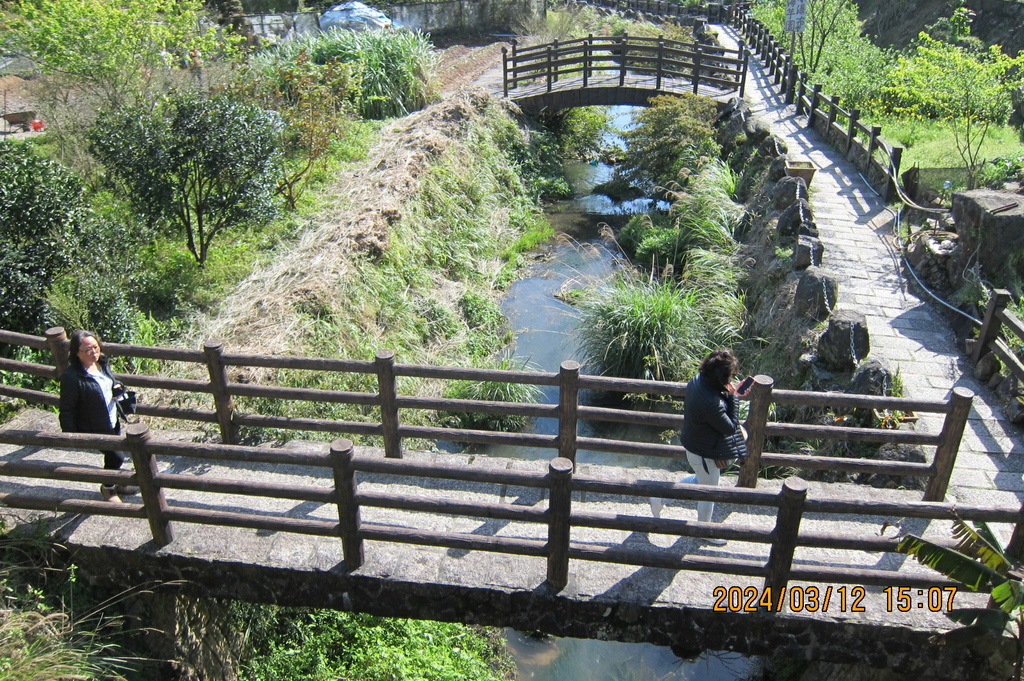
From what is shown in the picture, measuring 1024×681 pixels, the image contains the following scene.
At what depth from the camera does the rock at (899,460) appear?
619 centimetres

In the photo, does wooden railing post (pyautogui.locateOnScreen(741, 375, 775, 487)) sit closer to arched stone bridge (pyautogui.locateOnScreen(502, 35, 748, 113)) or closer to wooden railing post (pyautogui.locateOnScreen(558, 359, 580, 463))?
wooden railing post (pyautogui.locateOnScreen(558, 359, 580, 463))

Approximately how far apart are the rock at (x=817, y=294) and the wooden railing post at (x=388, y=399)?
Result: 17.2 ft

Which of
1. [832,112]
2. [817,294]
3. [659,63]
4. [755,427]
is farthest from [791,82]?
[755,427]

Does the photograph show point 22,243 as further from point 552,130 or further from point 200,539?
point 552,130

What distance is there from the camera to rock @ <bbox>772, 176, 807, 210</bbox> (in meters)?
11.5

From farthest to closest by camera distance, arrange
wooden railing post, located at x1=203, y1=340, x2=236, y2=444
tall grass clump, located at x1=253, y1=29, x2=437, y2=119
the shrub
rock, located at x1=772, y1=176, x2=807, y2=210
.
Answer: tall grass clump, located at x1=253, y1=29, x2=437, y2=119
the shrub
rock, located at x1=772, y1=176, x2=807, y2=210
wooden railing post, located at x1=203, y1=340, x2=236, y2=444

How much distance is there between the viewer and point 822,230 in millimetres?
11477

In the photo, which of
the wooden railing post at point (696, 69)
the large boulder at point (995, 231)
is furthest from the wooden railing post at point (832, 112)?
the large boulder at point (995, 231)

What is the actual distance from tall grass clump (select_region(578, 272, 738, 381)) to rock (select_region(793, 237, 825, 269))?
1222 mm

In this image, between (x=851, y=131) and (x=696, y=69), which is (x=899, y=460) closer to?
(x=851, y=131)

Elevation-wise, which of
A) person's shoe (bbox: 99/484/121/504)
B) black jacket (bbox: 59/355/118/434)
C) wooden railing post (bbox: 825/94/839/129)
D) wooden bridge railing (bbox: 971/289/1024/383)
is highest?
wooden railing post (bbox: 825/94/839/129)

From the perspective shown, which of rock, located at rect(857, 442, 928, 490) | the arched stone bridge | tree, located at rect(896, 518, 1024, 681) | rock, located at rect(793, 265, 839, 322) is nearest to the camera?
tree, located at rect(896, 518, 1024, 681)

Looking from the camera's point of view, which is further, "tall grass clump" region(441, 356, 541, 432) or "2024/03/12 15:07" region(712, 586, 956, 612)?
"tall grass clump" region(441, 356, 541, 432)

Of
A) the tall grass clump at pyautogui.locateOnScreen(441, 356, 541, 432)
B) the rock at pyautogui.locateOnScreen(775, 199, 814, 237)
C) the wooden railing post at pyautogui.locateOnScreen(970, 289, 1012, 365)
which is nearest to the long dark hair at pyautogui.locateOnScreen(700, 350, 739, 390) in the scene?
the wooden railing post at pyautogui.locateOnScreen(970, 289, 1012, 365)
